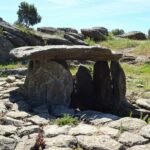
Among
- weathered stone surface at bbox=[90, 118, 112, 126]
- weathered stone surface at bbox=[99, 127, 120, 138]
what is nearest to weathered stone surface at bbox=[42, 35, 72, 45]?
weathered stone surface at bbox=[90, 118, 112, 126]

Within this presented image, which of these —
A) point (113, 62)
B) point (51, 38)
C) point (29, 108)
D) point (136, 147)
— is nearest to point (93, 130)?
point (136, 147)

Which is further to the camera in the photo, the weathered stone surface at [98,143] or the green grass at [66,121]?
the green grass at [66,121]

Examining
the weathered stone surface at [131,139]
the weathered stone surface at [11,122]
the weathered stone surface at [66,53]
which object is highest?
the weathered stone surface at [66,53]

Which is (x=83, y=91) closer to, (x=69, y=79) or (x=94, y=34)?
(x=69, y=79)

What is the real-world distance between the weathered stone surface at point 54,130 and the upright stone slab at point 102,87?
3.19 m

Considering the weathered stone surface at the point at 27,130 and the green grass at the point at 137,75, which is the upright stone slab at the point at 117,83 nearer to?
the green grass at the point at 137,75

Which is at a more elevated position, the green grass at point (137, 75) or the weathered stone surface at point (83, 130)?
the green grass at point (137, 75)

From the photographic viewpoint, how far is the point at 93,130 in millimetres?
10164

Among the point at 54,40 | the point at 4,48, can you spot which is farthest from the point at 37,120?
the point at 54,40

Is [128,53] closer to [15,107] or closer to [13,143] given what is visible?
[15,107]

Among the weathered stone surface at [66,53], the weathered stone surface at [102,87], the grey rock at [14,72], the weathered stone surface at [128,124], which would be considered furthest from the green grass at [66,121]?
the grey rock at [14,72]

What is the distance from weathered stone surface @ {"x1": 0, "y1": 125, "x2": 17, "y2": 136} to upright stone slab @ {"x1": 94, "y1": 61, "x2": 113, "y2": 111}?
148 inches

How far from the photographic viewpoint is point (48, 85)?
13.0 metres

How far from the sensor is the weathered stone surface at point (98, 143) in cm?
898
